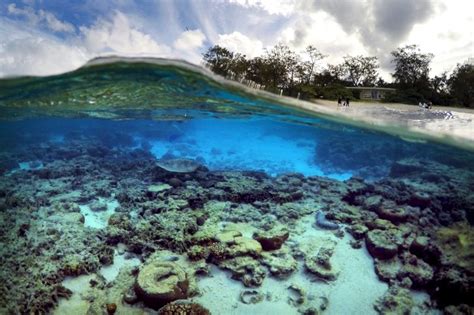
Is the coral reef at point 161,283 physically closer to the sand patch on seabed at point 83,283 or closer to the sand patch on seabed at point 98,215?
the sand patch on seabed at point 83,283

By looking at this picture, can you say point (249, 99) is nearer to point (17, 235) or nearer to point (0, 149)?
point (17, 235)

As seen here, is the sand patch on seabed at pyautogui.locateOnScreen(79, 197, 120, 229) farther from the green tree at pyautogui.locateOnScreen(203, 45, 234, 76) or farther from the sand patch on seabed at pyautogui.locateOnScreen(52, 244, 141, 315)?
the green tree at pyautogui.locateOnScreen(203, 45, 234, 76)

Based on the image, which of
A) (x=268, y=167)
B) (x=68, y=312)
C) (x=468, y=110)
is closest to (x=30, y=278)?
(x=68, y=312)

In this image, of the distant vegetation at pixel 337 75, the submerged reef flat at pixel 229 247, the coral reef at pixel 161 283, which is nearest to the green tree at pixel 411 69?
the distant vegetation at pixel 337 75

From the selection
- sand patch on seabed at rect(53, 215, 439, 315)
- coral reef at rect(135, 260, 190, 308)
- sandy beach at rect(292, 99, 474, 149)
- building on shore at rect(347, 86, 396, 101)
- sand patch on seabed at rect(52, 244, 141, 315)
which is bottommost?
sand patch on seabed at rect(52, 244, 141, 315)

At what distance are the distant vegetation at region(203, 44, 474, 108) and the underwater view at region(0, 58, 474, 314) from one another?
3.20 feet

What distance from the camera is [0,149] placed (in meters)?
28.8

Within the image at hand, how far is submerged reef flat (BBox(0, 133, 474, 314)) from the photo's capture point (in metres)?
8.92

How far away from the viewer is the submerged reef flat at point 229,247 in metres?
8.92

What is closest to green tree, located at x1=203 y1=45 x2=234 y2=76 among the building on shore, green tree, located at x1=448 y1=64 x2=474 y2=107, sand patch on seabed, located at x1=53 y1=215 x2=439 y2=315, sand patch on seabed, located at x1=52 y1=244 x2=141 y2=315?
the building on shore

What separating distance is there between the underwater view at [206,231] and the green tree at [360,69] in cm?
203

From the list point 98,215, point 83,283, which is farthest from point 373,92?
point 83,283

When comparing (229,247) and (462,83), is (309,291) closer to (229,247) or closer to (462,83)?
(229,247)

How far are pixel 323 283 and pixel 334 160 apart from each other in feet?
65.7
